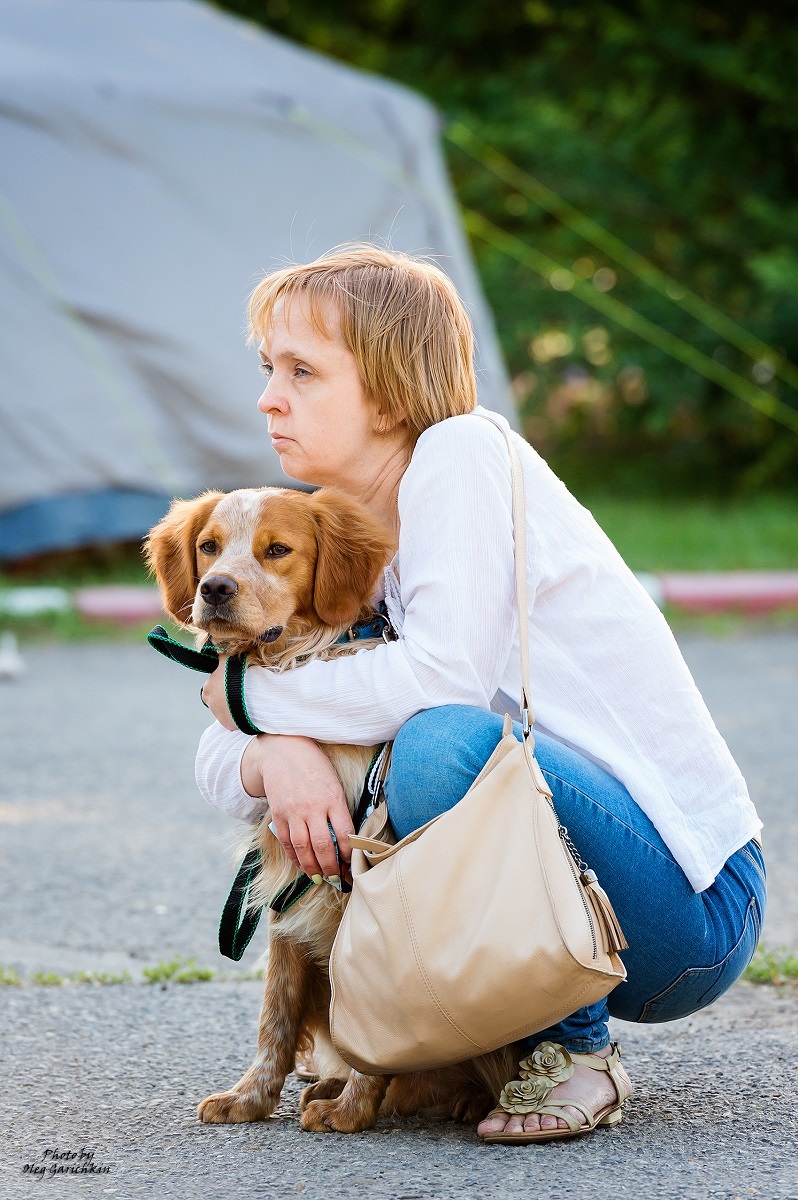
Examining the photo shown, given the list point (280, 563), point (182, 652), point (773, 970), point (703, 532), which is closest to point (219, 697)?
point (182, 652)

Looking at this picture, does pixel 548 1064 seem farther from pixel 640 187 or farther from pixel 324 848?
pixel 640 187

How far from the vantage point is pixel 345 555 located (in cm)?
226

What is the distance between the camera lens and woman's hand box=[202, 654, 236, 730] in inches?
87.3

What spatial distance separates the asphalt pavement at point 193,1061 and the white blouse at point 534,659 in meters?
0.39

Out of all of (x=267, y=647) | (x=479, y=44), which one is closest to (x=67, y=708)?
(x=267, y=647)

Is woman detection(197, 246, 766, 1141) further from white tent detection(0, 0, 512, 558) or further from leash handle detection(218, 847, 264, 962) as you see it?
white tent detection(0, 0, 512, 558)

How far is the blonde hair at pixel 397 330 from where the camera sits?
2221 millimetres

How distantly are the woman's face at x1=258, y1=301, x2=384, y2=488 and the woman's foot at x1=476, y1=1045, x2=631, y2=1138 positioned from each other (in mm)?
961

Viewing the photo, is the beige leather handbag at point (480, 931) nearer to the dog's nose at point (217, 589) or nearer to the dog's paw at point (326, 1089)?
the dog's paw at point (326, 1089)

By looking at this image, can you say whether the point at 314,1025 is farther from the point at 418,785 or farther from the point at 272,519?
the point at 272,519

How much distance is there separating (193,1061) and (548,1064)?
28.0 inches

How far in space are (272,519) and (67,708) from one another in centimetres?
343

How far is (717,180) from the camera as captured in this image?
11312 millimetres

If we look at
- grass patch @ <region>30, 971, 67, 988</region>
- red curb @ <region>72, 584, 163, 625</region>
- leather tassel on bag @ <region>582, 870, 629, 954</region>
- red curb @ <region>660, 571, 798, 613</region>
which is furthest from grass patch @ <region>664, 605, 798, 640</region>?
leather tassel on bag @ <region>582, 870, 629, 954</region>
